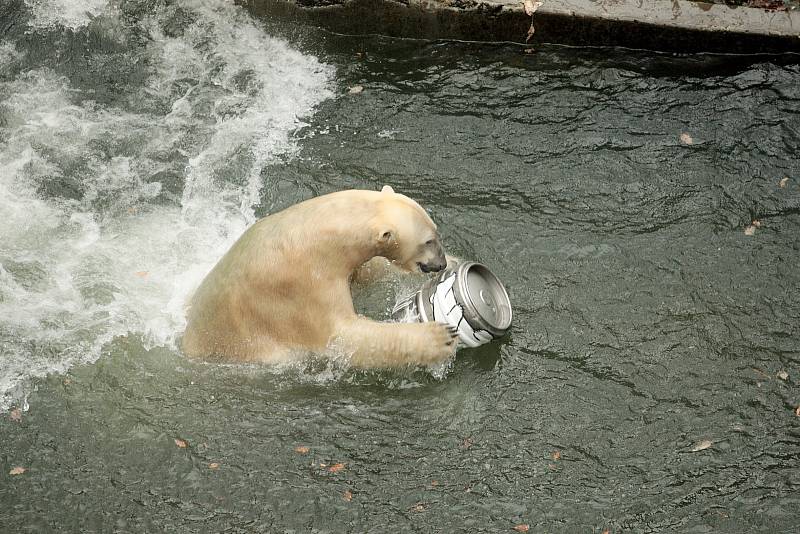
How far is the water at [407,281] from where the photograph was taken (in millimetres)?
5727

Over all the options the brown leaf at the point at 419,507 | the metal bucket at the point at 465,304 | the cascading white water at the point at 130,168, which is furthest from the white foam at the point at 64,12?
the brown leaf at the point at 419,507

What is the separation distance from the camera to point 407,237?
19.1ft

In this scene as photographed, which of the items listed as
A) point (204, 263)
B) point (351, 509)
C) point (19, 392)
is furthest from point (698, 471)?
point (19, 392)

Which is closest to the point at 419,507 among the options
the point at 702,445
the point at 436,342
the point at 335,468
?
the point at 335,468

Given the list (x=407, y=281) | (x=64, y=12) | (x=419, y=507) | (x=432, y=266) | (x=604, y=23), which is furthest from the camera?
(x=64, y=12)

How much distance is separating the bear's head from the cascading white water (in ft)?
6.35

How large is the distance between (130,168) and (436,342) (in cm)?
380

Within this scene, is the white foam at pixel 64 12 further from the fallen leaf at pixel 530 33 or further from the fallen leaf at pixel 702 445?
the fallen leaf at pixel 702 445

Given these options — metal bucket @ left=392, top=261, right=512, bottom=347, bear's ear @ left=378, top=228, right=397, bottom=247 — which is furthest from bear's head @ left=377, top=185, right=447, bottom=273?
metal bucket @ left=392, top=261, right=512, bottom=347

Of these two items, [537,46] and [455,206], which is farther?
[537,46]

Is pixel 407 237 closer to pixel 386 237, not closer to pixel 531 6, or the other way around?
pixel 386 237

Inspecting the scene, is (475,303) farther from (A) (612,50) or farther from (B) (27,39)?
(B) (27,39)

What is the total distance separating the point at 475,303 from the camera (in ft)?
19.9

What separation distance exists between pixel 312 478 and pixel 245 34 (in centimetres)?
571
